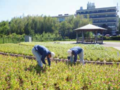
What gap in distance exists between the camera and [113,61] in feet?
23.2

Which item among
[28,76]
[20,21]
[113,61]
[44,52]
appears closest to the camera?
[28,76]

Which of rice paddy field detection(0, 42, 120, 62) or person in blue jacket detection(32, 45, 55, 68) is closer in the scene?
person in blue jacket detection(32, 45, 55, 68)

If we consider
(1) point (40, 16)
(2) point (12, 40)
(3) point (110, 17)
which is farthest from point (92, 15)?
(2) point (12, 40)

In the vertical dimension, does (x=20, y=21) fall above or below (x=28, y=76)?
above

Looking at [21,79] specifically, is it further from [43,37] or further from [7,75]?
[43,37]

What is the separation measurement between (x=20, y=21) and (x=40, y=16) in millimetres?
5605

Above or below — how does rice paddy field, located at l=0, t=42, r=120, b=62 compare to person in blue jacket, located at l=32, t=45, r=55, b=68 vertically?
below

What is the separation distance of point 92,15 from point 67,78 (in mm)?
80653

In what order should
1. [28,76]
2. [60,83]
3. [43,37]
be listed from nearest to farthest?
[60,83] → [28,76] → [43,37]

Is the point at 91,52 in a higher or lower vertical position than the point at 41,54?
lower

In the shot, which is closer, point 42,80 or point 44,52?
point 42,80

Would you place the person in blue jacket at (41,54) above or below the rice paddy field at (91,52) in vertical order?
above

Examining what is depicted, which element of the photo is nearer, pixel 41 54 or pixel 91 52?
pixel 41 54

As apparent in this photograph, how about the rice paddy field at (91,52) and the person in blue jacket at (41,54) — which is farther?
the rice paddy field at (91,52)
